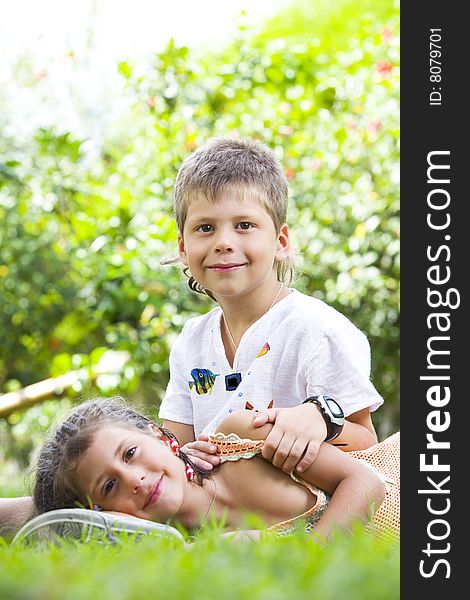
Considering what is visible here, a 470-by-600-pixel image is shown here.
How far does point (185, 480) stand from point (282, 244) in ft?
3.22

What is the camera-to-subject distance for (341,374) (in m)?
2.65

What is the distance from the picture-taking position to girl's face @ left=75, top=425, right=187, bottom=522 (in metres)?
2.17

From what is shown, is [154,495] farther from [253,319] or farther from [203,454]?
[253,319]

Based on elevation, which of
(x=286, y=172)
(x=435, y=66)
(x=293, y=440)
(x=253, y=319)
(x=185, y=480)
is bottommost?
(x=185, y=480)

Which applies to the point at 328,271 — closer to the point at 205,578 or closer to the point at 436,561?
the point at 436,561

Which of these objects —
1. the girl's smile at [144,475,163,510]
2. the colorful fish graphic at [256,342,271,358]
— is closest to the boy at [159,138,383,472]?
the colorful fish graphic at [256,342,271,358]

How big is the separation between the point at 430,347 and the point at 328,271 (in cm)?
349

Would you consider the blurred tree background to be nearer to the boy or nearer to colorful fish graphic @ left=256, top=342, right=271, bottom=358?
the boy

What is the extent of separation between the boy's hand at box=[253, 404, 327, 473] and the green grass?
0.60 meters

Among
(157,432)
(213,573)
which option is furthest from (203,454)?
(213,573)

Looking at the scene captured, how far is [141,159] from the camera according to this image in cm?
544

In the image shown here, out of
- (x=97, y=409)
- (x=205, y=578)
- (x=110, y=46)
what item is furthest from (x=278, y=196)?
(x=110, y=46)

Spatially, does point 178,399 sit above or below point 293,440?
above

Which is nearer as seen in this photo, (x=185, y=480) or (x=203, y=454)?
(x=185, y=480)
